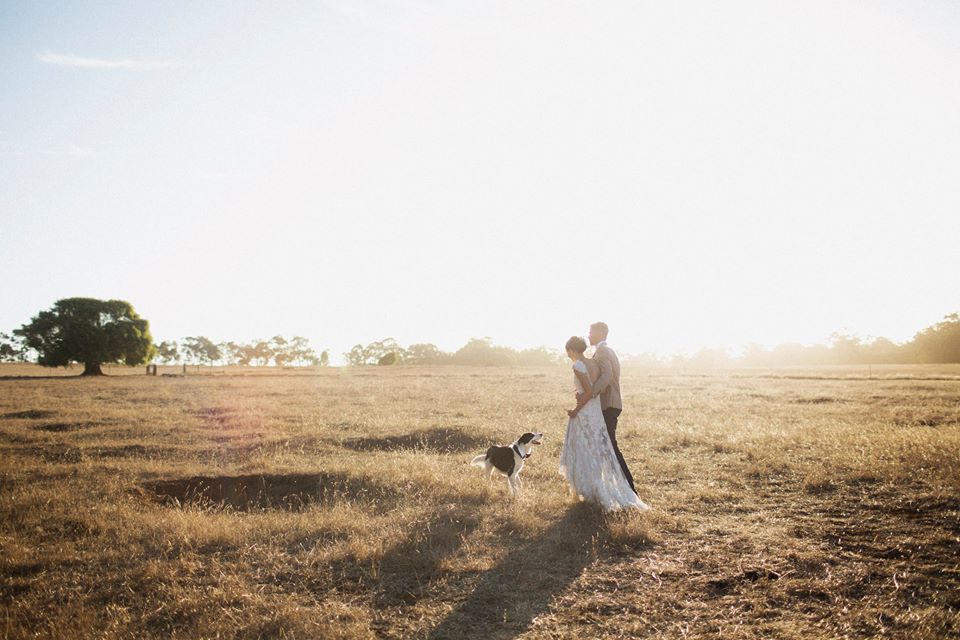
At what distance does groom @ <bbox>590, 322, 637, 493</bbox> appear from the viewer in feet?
27.7

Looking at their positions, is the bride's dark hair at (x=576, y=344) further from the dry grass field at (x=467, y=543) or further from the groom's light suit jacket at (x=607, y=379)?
the dry grass field at (x=467, y=543)

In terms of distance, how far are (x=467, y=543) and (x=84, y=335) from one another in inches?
2832

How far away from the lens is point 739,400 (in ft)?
93.4

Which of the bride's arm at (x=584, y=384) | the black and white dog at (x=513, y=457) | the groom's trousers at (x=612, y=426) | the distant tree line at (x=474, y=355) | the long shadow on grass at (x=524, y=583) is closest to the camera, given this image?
the long shadow on grass at (x=524, y=583)

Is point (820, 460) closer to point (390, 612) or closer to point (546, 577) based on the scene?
point (546, 577)

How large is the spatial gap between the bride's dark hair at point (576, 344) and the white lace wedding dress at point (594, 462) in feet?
0.74

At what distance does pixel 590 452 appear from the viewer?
335 inches

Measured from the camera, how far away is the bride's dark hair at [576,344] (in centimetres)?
845

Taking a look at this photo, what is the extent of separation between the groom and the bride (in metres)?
0.11

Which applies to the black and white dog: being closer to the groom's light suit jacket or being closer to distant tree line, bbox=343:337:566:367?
the groom's light suit jacket

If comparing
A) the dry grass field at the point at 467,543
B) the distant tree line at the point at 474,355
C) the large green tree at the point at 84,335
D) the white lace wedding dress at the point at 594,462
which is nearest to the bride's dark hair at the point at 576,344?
the white lace wedding dress at the point at 594,462

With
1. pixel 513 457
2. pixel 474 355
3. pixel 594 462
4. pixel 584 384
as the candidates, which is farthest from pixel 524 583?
pixel 474 355

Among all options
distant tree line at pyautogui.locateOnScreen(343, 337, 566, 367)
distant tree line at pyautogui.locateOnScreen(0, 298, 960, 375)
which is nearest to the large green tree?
distant tree line at pyautogui.locateOnScreen(0, 298, 960, 375)

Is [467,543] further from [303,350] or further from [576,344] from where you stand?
[303,350]
